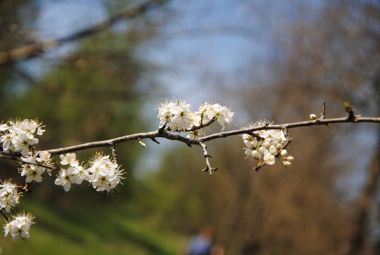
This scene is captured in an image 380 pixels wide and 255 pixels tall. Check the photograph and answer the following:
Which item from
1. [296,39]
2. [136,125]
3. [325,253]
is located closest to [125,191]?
[136,125]

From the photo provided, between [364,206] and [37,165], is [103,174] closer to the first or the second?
[37,165]

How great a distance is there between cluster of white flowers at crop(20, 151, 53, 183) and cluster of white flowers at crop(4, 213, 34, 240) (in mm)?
261

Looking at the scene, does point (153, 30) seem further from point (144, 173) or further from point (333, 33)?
point (144, 173)

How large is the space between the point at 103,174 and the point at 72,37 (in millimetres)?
4276

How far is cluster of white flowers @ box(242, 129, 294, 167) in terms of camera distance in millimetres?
2307

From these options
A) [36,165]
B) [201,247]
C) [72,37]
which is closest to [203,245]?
[201,247]

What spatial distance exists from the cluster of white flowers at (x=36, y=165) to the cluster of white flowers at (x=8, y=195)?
84 mm

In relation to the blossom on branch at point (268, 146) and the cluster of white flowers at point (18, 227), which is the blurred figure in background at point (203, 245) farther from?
the blossom on branch at point (268, 146)

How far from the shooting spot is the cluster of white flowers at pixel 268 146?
2.31 metres

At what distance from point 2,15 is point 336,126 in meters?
8.75

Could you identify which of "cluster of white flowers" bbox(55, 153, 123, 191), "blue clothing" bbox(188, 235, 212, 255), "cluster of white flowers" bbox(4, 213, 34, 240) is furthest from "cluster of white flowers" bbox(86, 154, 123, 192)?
"blue clothing" bbox(188, 235, 212, 255)

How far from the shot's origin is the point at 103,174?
2289 mm

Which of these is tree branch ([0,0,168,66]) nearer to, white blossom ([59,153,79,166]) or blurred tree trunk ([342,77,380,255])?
white blossom ([59,153,79,166])

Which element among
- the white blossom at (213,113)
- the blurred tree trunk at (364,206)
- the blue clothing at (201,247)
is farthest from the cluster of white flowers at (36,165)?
the blurred tree trunk at (364,206)
